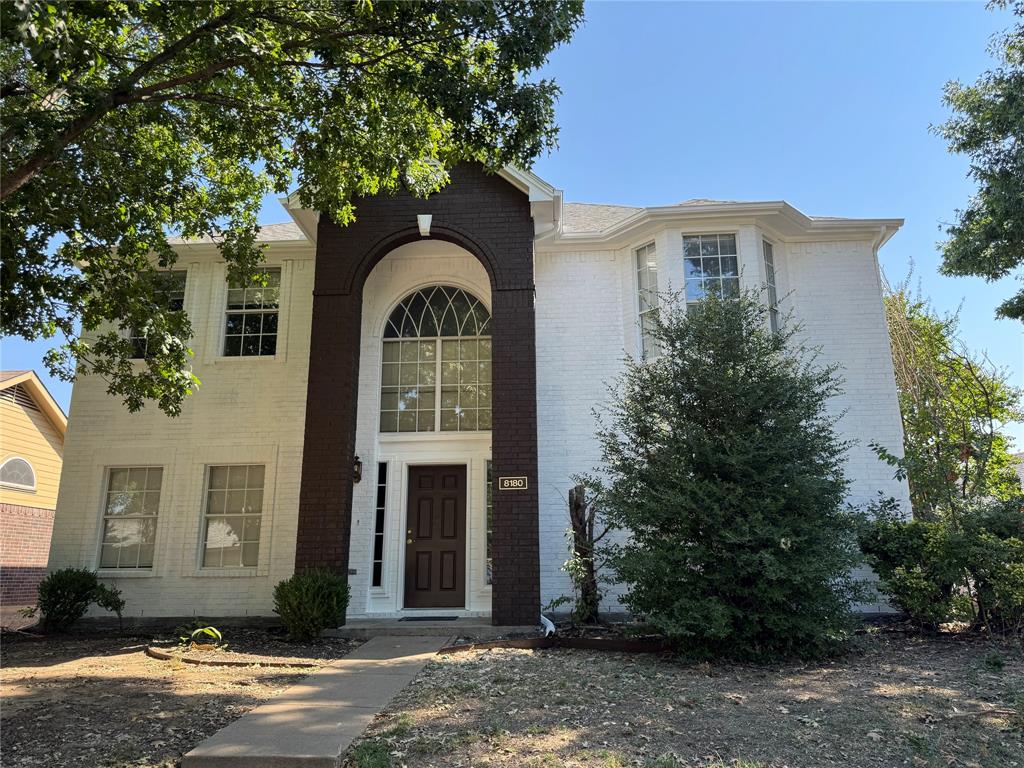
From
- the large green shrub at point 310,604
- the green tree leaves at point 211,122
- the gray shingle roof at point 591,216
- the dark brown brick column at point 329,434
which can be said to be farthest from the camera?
the gray shingle roof at point 591,216

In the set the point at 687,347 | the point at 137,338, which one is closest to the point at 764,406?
the point at 687,347

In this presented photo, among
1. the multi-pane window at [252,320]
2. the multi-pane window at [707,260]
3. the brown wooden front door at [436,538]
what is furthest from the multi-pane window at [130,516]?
the multi-pane window at [707,260]

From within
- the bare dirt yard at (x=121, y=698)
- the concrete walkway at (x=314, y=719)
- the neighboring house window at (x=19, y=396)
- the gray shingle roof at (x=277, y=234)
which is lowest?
the bare dirt yard at (x=121, y=698)

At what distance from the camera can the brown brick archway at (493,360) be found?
9469mm

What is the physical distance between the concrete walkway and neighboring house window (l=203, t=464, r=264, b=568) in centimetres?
435

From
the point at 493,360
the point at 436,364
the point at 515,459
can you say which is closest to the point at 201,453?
the point at 436,364

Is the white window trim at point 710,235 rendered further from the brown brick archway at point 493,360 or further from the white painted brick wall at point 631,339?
the brown brick archway at point 493,360

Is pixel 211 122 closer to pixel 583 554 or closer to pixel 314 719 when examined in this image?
pixel 314 719

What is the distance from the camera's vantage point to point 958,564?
8.02 metres

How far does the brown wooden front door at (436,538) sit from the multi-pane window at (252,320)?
354 cm

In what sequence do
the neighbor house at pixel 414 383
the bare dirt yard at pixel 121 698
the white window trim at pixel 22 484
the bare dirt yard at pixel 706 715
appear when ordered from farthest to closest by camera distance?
the white window trim at pixel 22 484
the neighbor house at pixel 414 383
the bare dirt yard at pixel 121 698
the bare dirt yard at pixel 706 715

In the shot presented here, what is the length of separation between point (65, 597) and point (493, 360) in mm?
7494

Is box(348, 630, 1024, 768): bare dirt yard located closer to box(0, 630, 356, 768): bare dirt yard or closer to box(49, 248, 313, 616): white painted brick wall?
box(0, 630, 356, 768): bare dirt yard

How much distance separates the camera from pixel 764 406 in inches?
289
